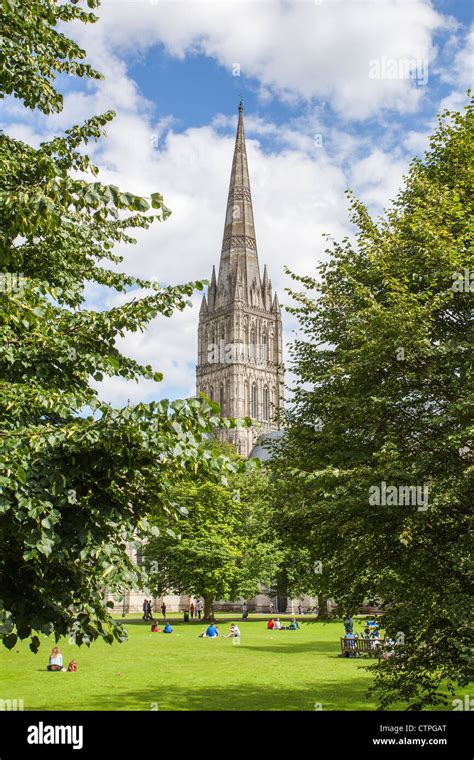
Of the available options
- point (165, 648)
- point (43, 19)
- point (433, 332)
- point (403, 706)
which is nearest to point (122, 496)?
point (43, 19)

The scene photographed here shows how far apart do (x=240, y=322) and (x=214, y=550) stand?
258 feet

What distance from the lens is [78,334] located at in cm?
915

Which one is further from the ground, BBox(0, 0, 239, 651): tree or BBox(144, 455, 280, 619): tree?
BBox(0, 0, 239, 651): tree

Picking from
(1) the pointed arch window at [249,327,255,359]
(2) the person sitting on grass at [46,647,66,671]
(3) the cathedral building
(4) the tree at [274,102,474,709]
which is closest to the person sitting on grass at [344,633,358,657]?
(2) the person sitting on grass at [46,647,66,671]

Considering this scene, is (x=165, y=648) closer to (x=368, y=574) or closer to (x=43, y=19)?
(x=368, y=574)

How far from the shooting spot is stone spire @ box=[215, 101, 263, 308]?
12624 centimetres

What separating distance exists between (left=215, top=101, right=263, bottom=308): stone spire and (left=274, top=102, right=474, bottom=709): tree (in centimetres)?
11137

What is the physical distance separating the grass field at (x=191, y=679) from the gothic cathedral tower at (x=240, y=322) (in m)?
89.1

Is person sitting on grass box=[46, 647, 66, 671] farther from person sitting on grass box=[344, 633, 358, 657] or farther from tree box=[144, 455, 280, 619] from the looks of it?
tree box=[144, 455, 280, 619]

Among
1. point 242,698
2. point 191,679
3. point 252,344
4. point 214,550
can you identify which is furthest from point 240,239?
point 242,698

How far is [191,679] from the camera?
65.7 ft

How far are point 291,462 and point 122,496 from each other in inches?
338

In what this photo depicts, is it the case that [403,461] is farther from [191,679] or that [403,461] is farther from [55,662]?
[55,662]

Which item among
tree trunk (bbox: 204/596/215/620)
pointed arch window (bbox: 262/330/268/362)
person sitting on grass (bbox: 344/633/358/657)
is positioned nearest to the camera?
person sitting on grass (bbox: 344/633/358/657)
